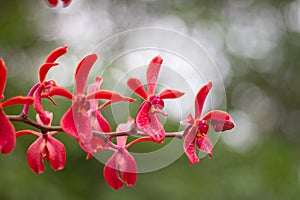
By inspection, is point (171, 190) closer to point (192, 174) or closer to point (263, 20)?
point (192, 174)

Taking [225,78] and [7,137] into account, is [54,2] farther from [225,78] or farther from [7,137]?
[225,78]

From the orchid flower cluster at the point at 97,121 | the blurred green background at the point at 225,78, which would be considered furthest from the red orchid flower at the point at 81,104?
the blurred green background at the point at 225,78

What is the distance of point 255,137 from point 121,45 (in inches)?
51.4

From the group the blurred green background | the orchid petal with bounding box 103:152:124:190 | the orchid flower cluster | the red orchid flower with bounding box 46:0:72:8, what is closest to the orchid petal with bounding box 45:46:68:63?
the orchid flower cluster

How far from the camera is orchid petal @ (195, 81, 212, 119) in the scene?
2.76 feet

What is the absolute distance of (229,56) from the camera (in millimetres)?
5148

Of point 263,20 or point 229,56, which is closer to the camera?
point 229,56

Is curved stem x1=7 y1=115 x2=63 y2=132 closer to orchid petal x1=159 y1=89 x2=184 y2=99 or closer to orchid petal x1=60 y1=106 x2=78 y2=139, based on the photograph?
orchid petal x1=60 y1=106 x2=78 y2=139

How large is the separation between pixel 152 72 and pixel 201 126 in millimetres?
132

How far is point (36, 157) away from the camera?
0.90 meters

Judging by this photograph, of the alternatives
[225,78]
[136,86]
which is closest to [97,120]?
[136,86]

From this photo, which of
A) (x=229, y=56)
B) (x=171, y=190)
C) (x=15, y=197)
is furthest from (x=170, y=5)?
(x=15, y=197)

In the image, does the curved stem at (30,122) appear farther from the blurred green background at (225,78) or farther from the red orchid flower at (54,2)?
the blurred green background at (225,78)

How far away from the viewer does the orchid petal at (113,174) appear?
3.04 feet
